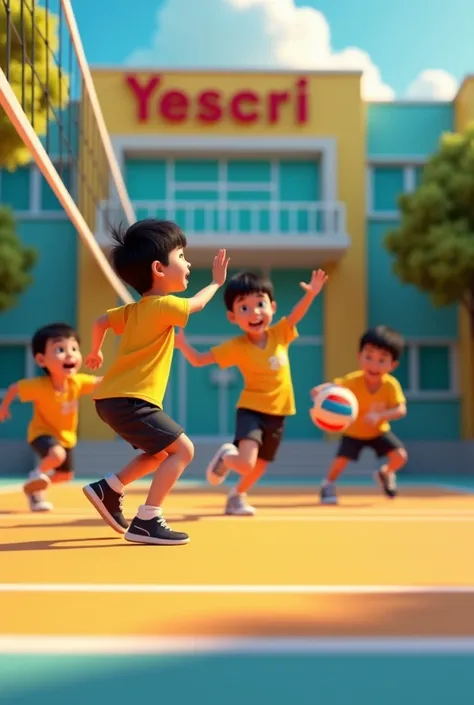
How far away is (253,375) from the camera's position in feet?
17.1

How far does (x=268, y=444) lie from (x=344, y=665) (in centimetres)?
348

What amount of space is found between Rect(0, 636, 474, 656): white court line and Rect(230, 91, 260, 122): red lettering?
1453 cm

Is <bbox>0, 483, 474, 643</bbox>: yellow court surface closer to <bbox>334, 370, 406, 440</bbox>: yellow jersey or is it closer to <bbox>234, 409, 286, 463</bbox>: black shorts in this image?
<bbox>234, 409, 286, 463</bbox>: black shorts

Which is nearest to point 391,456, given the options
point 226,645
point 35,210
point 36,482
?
point 36,482

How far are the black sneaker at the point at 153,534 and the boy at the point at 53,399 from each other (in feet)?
6.80

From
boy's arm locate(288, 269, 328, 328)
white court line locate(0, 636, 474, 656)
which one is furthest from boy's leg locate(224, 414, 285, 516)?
white court line locate(0, 636, 474, 656)

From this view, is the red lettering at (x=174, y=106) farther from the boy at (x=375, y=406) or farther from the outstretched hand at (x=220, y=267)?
the outstretched hand at (x=220, y=267)

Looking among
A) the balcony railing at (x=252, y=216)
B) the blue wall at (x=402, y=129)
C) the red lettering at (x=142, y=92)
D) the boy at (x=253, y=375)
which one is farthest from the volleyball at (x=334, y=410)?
the blue wall at (x=402, y=129)

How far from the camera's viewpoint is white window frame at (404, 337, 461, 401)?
15398mm

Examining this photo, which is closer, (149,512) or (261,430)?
(149,512)

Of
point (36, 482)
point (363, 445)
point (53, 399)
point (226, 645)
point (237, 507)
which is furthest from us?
point (363, 445)

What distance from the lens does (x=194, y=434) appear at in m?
15.4

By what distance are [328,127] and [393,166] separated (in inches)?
63.9

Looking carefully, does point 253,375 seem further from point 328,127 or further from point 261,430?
point 328,127
